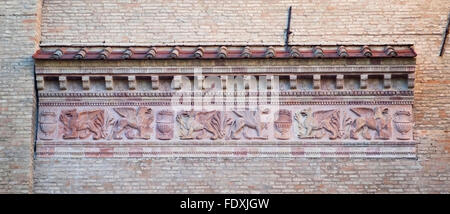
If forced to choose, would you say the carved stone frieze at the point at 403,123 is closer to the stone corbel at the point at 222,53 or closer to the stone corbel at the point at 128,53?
the stone corbel at the point at 222,53

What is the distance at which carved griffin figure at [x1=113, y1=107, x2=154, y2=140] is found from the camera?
38.3 ft

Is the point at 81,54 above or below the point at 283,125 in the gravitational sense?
above

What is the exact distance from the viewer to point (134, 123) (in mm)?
11695

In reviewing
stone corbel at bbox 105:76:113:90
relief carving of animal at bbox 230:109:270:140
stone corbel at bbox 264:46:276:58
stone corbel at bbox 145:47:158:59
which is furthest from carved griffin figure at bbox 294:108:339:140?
stone corbel at bbox 105:76:113:90

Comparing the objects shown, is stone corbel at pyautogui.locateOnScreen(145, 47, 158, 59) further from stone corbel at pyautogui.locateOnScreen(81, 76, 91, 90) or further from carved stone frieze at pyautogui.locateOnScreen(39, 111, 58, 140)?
carved stone frieze at pyautogui.locateOnScreen(39, 111, 58, 140)

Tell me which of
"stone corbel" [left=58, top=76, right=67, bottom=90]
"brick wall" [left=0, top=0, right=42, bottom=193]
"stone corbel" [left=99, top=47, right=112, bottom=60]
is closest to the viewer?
"brick wall" [left=0, top=0, right=42, bottom=193]

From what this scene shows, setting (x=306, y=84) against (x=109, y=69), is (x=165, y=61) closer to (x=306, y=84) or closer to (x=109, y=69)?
(x=109, y=69)

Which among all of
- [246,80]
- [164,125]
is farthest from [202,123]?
[246,80]

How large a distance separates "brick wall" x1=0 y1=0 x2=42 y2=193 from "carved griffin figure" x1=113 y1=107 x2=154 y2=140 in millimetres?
1241

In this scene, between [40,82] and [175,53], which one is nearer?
[175,53]

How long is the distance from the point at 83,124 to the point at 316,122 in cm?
340

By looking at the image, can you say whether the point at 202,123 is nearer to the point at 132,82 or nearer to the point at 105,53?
the point at 132,82

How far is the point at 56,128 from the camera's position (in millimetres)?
11727

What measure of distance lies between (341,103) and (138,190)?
320 centimetres
